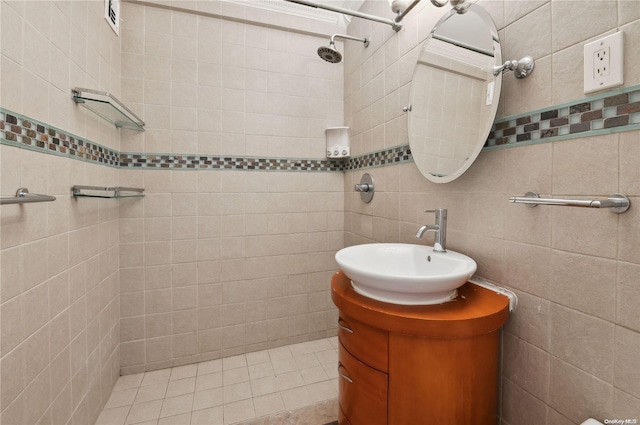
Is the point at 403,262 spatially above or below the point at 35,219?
below

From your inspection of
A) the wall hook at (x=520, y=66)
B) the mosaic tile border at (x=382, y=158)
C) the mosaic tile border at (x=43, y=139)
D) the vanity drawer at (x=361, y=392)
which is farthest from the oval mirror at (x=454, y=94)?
the mosaic tile border at (x=43, y=139)

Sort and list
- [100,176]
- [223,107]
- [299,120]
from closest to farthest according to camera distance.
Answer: [100,176] < [223,107] < [299,120]

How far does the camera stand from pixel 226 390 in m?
1.59

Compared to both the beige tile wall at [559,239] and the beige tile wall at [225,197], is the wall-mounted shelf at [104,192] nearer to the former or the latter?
the beige tile wall at [225,197]

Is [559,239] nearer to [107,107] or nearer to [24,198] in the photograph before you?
[24,198]

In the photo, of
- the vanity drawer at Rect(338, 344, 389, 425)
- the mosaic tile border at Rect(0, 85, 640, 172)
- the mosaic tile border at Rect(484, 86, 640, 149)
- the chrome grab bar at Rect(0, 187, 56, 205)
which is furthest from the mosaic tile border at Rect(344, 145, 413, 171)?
the chrome grab bar at Rect(0, 187, 56, 205)

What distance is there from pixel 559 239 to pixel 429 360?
528 mm

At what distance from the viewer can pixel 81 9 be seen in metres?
1.21

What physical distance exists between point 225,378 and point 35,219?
4.42 ft

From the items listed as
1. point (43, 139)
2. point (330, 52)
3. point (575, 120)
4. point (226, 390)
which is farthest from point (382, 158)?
point (226, 390)

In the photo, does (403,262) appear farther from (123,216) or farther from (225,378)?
(123,216)

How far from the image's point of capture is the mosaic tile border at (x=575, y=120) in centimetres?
65

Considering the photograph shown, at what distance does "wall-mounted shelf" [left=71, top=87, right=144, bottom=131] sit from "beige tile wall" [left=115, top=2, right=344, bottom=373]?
14cm

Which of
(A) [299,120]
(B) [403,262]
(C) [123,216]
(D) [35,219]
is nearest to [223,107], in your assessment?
(A) [299,120]
